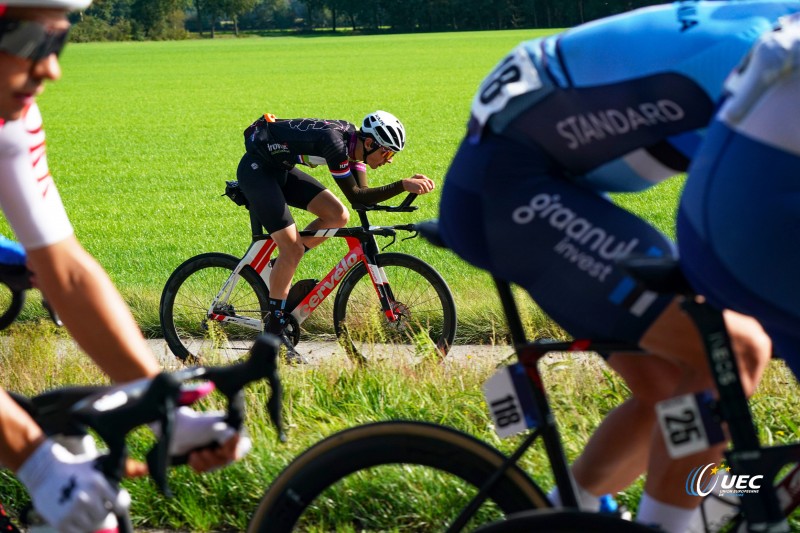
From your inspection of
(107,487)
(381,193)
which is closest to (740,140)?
(107,487)

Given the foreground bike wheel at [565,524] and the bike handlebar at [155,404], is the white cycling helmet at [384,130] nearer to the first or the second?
the foreground bike wheel at [565,524]

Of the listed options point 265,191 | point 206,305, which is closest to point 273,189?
point 265,191

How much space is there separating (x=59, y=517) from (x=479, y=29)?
126122mm

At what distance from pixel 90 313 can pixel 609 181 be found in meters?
1.21

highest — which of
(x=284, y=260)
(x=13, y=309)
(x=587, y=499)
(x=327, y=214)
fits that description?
(x=13, y=309)

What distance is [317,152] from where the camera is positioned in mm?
7133

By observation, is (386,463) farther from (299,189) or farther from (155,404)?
(299,189)

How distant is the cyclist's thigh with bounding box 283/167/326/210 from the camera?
7453 mm

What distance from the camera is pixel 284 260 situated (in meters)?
7.21

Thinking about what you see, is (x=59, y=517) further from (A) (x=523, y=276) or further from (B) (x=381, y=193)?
(B) (x=381, y=193)

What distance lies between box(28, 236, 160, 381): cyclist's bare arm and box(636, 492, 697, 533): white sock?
1.11 metres

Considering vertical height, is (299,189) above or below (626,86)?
below

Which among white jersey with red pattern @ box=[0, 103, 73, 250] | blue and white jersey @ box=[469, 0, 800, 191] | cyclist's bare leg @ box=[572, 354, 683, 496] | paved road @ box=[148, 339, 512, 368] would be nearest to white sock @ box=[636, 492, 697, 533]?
cyclist's bare leg @ box=[572, 354, 683, 496]

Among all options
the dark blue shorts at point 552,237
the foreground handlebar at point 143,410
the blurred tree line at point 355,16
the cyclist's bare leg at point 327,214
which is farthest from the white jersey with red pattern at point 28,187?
the blurred tree line at point 355,16
